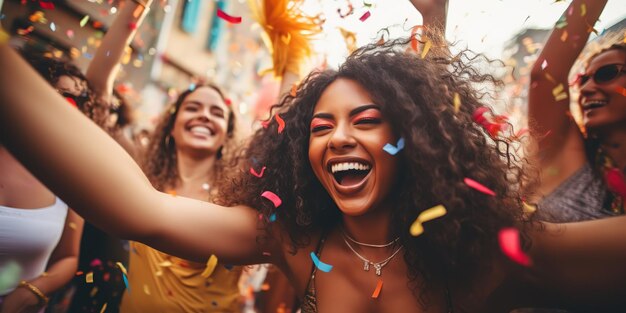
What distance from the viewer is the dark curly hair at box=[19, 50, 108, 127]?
2.51 metres

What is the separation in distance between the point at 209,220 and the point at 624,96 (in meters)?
2.39

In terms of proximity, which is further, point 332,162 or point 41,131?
point 332,162

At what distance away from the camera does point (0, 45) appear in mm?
985

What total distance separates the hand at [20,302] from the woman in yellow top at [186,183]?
1.65ft

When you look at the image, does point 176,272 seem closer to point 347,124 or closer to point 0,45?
point 347,124

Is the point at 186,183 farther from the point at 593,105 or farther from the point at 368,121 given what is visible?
the point at 593,105

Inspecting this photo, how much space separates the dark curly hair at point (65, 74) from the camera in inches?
98.8

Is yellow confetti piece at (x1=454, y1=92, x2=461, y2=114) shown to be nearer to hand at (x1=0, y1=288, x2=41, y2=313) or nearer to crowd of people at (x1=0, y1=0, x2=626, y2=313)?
crowd of people at (x1=0, y1=0, x2=626, y2=313)

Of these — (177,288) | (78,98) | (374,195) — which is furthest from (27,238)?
(374,195)

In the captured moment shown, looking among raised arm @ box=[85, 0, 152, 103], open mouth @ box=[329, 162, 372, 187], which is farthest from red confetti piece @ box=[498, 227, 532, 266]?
raised arm @ box=[85, 0, 152, 103]

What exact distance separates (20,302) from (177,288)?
32.6 inches

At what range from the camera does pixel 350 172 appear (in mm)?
1672

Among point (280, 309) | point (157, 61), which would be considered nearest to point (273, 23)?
point (280, 309)

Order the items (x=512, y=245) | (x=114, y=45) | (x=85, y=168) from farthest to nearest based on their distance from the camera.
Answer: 1. (x=114, y=45)
2. (x=512, y=245)
3. (x=85, y=168)
